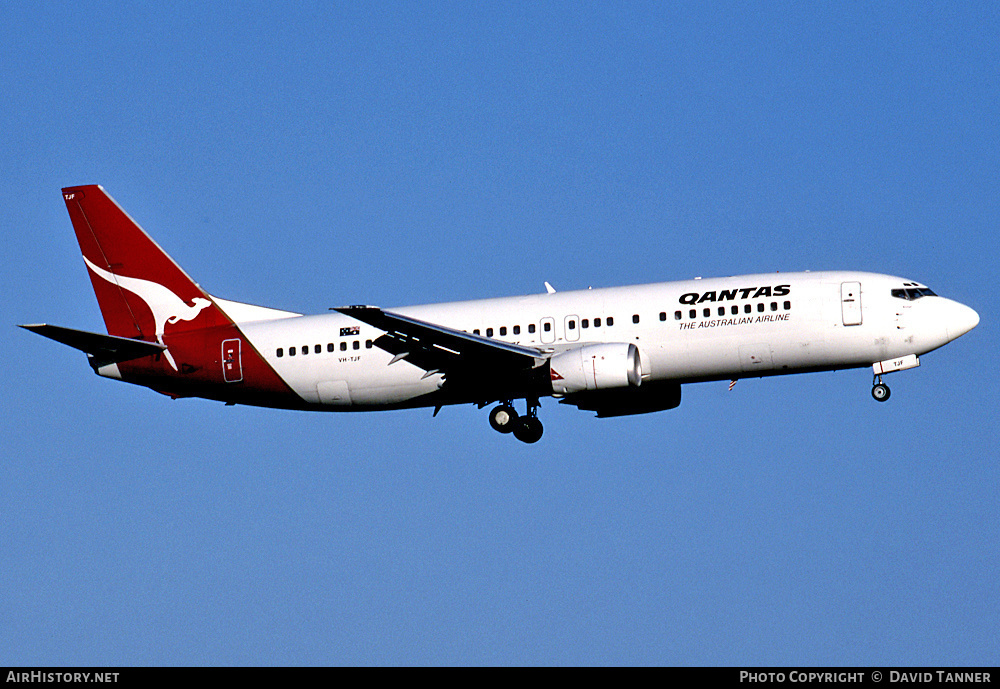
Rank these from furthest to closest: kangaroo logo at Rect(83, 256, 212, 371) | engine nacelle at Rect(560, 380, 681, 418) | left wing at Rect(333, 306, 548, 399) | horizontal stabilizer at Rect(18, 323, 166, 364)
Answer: kangaroo logo at Rect(83, 256, 212, 371) < horizontal stabilizer at Rect(18, 323, 166, 364) < engine nacelle at Rect(560, 380, 681, 418) < left wing at Rect(333, 306, 548, 399)

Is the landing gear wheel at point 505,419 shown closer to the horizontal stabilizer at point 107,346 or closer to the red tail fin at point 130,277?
the red tail fin at point 130,277

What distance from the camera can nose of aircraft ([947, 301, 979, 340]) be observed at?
45.1 metres

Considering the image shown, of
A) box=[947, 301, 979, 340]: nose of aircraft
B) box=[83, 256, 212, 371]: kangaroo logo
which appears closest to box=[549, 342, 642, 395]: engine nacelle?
box=[947, 301, 979, 340]: nose of aircraft

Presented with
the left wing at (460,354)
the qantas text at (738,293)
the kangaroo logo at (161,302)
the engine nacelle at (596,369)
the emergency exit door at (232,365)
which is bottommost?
the engine nacelle at (596,369)

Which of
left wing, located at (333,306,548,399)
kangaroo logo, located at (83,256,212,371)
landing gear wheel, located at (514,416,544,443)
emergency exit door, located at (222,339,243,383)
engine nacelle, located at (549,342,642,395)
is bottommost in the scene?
landing gear wheel, located at (514,416,544,443)

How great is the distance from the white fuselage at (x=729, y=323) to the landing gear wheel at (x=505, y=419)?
7.73 feet

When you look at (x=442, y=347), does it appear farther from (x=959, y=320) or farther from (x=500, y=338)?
(x=959, y=320)

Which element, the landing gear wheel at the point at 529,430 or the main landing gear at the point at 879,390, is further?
the landing gear wheel at the point at 529,430

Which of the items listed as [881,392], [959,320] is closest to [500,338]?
[881,392]

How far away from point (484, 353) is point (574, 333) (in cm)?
311

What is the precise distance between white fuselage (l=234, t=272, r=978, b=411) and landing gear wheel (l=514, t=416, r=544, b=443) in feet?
10.1

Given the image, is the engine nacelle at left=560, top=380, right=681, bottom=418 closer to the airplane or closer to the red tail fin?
the airplane

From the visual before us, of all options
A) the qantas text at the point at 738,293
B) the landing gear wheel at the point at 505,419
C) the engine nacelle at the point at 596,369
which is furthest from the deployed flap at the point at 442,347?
the qantas text at the point at 738,293

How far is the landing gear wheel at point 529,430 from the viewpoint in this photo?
4919 cm
